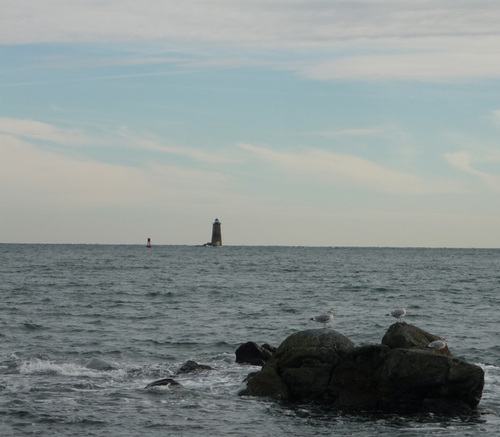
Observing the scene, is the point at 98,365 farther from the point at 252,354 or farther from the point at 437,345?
the point at 437,345

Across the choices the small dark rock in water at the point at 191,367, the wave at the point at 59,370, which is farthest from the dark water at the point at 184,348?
the small dark rock in water at the point at 191,367

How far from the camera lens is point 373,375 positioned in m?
19.6

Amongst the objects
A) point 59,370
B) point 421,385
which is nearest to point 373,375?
point 421,385

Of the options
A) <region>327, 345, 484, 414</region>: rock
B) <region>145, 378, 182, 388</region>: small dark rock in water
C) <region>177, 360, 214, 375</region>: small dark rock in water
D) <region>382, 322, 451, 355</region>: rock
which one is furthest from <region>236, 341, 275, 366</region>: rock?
<region>327, 345, 484, 414</region>: rock

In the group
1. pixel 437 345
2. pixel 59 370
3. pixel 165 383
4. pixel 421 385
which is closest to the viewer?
pixel 421 385

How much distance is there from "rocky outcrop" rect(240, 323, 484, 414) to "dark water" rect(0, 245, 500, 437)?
662 mm

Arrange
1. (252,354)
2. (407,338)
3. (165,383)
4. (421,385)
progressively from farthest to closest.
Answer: (252,354), (165,383), (407,338), (421,385)

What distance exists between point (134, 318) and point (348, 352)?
22277 mm

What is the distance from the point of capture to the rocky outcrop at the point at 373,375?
61.7 ft

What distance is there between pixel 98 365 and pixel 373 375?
10.6m

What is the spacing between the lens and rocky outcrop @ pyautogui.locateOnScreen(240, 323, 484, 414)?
1881 cm

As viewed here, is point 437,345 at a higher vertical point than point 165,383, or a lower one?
higher

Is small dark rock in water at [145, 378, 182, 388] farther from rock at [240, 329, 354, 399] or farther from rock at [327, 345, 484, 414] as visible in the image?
rock at [327, 345, 484, 414]

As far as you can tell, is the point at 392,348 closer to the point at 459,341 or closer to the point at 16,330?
the point at 459,341
